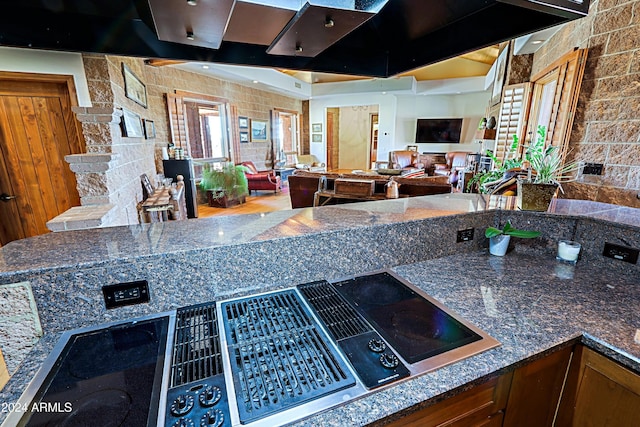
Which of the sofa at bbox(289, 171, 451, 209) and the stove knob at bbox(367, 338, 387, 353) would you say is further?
the sofa at bbox(289, 171, 451, 209)

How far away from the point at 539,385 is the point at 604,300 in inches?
17.3

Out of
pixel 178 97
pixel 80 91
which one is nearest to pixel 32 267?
pixel 80 91

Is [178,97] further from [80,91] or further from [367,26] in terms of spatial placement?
[367,26]

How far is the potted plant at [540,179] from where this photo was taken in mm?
1350

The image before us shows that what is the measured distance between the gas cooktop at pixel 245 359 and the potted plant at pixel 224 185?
4880 mm

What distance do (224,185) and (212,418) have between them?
530 centimetres

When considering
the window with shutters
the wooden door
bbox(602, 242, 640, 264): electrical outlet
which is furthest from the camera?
the window with shutters

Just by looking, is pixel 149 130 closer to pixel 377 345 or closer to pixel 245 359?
pixel 245 359

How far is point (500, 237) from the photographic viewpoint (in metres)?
1.38

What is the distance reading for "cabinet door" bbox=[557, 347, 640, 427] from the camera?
0.77 metres

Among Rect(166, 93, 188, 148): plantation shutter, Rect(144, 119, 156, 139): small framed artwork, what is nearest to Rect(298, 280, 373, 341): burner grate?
Rect(144, 119, 156, 139): small framed artwork

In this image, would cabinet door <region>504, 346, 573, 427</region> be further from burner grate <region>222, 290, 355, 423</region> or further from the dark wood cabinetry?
burner grate <region>222, 290, 355, 423</region>

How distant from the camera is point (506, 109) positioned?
14.7 ft

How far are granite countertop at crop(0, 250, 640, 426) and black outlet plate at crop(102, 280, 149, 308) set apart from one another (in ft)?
0.51
